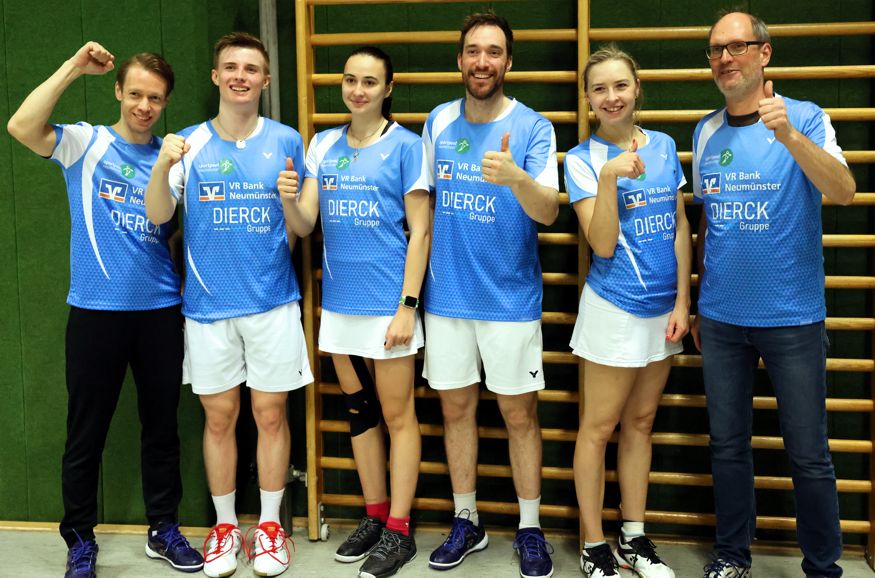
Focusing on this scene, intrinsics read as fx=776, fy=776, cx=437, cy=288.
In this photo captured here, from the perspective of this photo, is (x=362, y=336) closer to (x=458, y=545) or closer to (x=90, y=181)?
(x=458, y=545)

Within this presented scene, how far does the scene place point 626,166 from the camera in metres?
2.07

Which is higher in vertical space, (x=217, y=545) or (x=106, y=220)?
(x=106, y=220)

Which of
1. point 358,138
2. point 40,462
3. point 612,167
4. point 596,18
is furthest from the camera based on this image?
point 40,462

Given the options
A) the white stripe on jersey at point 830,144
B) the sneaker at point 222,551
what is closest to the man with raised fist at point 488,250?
the white stripe on jersey at point 830,144

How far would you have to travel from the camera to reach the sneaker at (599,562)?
93.8 inches

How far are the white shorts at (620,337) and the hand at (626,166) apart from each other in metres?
0.40

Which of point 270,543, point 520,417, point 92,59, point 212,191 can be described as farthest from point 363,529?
point 92,59

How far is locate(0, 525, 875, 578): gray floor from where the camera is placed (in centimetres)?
251

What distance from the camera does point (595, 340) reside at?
230cm

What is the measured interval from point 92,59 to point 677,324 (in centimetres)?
192

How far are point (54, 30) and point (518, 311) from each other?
77.1 inches

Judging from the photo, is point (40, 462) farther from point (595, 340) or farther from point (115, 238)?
point (595, 340)

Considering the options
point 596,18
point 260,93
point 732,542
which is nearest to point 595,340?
point 732,542

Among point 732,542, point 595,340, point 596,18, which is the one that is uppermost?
point 596,18
